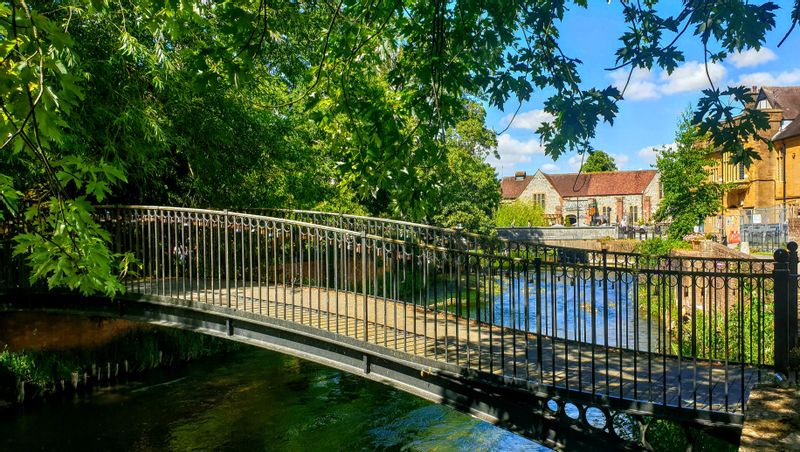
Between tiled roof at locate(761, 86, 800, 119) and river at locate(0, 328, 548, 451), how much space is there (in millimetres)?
43140

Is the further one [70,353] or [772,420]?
[70,353]

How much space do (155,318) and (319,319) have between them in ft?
11.2

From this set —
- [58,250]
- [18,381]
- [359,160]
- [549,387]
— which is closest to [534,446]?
[549,387]

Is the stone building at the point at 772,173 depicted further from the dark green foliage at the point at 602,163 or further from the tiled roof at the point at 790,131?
the dark green foliage at the point at 602,163

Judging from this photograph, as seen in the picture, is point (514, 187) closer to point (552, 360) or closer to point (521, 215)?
point (521, 215)

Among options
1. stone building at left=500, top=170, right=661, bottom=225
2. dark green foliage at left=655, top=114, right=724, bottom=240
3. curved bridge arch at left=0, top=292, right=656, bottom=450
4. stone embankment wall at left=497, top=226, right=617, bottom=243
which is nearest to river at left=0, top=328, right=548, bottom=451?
curved bridge arch at left=0, top=292, right=656, bottom=450

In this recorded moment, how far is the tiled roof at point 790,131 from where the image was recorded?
4050cm

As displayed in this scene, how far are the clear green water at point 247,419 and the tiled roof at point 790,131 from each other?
38.8 metres

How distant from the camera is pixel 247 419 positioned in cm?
1135

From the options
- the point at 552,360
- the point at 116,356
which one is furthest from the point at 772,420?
the point at 116,356

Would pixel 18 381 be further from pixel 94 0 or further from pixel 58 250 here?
pixel 94 0

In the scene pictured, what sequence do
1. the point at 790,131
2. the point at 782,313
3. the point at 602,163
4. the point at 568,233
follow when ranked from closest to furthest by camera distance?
the point at 782,313 < the point at 790,131 < the point at 568,233 < the point at 602,163

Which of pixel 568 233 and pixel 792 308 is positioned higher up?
pixel 568 233

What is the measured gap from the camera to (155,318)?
10.4 m
